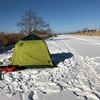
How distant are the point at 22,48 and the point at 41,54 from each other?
939 millimetres

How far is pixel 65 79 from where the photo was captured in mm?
6371

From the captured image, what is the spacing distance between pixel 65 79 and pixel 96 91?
5.16ft

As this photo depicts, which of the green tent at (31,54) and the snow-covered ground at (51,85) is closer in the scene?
the snow-covered ground at (51,85)

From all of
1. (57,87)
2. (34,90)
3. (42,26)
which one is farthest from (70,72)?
(42,26)

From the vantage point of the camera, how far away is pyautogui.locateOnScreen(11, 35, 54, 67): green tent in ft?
28.0

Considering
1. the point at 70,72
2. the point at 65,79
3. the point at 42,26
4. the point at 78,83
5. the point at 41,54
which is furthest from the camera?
the point at 42,26

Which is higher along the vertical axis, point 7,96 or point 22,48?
point 22,48

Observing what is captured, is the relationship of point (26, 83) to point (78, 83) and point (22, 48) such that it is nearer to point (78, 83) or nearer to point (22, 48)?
point (78, 83)

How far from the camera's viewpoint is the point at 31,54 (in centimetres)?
863

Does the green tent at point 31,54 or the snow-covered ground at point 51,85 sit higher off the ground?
the green tent at point 31,54

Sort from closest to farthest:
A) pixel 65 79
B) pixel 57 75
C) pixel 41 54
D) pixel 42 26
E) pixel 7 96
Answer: pixel 7 96
pixel 65 79
pixel 57 75
pixel 41 54
pixel 42 26

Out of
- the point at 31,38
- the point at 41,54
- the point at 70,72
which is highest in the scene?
the point at 31,38

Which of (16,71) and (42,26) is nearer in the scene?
(16,71)

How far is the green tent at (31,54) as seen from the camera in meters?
8.55
